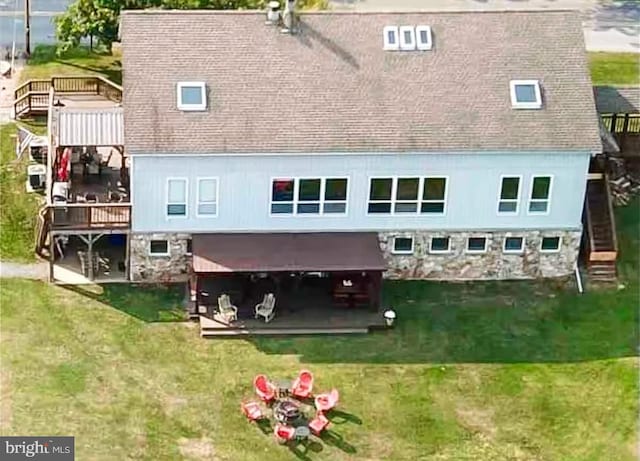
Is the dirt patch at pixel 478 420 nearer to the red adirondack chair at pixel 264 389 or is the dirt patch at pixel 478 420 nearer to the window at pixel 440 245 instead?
the red adirondack chair at pixel 264 389

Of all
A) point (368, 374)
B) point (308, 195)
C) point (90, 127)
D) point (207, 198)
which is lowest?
point (368, 374)

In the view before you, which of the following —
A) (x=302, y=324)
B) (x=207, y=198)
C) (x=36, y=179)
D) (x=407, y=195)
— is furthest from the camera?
(x=36, y=179)

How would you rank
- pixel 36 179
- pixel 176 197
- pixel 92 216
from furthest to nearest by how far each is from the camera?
pixel 36 179 → pixel 92 216 → pixel 176 197

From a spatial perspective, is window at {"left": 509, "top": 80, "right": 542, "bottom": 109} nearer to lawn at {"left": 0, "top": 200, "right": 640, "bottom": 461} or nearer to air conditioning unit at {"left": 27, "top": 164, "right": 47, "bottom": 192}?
lawn at {"left": 0, "top": 200, "right": 640, "bottom": 461}

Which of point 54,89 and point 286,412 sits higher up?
point 54,89

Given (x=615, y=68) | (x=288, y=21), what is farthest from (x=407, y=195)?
(x=615, y=68)

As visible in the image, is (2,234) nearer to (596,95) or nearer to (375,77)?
(375,77)

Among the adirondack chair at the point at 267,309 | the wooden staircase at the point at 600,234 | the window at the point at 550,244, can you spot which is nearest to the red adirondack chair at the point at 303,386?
the adirondack chair at the point at 267,309

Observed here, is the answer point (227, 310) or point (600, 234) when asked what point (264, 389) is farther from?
point (600, 234)
